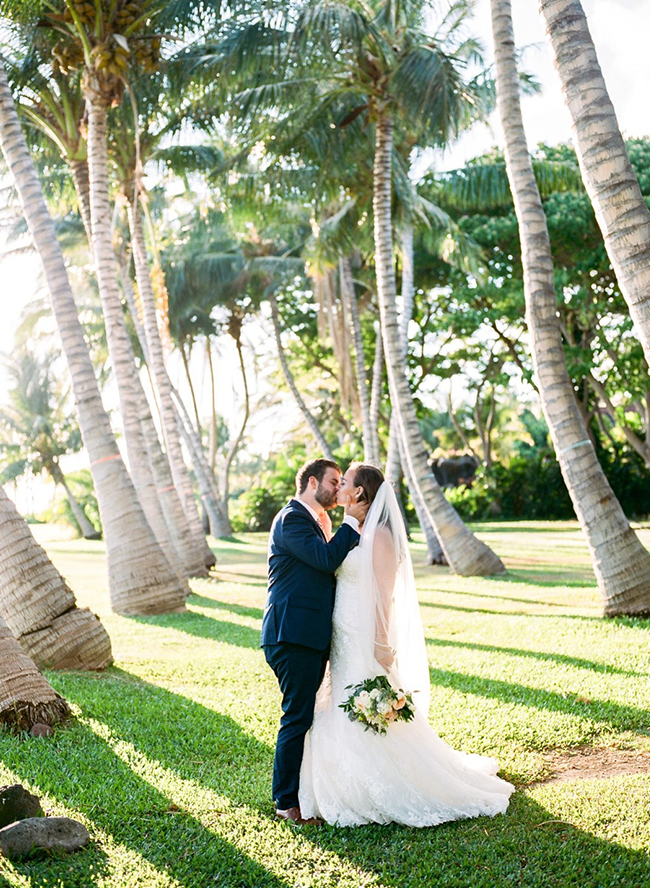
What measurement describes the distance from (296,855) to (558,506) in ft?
103

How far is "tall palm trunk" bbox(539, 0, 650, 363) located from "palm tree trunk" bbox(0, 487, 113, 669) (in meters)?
5.57

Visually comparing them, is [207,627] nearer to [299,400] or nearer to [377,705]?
[377,705]

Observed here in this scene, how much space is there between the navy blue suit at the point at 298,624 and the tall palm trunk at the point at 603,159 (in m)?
2.32

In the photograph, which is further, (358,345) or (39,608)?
(358,345)

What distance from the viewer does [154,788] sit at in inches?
219

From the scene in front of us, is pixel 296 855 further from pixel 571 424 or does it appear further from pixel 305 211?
pixel 305 211

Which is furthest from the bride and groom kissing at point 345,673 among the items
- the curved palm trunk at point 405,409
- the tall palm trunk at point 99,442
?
the curved palm trunk at point 405,409

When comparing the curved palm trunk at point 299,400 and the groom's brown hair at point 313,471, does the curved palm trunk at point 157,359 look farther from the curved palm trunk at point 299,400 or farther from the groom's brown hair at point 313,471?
the groom's brown hair at point 313,471

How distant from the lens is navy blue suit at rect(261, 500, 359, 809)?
16.9ft

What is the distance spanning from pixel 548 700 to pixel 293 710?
3.26 metres

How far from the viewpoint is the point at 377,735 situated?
5.09 metres

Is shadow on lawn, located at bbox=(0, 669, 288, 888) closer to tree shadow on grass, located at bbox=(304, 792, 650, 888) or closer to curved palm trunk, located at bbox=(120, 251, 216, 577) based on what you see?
tree shadow on grass, located at bbox=(304, 792, 650, 888)

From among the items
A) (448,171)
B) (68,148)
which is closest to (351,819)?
(68,148)

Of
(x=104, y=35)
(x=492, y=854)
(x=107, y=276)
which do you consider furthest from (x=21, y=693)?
(x=104, y=35)
